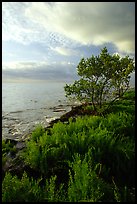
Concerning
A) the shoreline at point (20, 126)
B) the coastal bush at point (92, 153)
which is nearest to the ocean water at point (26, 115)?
the shoreline at point (20, 126)

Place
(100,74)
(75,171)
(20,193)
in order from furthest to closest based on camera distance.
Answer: (100,74), (75,171), (20,193)

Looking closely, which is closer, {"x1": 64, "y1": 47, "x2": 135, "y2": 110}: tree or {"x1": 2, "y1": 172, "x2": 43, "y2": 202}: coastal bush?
{"x1": 2, "y1": 172, "x2": 43, "y2": 202}: coastal bush

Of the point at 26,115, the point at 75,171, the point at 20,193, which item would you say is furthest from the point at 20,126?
the point at 75,171

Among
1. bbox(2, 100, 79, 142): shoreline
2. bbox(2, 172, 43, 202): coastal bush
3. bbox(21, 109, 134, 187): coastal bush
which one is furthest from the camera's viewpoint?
bbox(2, 100, 79, 142): shoreline

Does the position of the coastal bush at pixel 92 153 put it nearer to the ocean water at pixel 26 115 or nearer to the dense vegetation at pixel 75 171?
the dense vegetation at pixel 75 171

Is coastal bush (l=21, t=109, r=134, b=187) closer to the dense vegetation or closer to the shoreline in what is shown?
the dense vegetation

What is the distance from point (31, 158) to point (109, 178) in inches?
82.7

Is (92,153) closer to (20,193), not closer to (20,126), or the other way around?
(20,193)

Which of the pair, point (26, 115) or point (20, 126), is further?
point (26, 115)

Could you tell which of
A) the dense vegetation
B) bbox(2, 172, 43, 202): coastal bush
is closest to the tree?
the dense vegetation

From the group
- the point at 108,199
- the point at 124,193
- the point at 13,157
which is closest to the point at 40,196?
the point at 108,199

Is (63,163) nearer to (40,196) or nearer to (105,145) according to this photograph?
(105,145)

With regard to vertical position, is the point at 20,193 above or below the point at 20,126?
above

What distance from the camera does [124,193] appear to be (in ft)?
14.4
